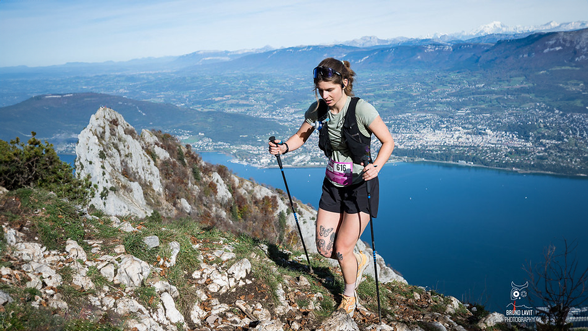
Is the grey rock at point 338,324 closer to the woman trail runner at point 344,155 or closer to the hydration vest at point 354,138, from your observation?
the woman trail runner at point 344,155

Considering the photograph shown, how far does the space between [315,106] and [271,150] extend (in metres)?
0.89

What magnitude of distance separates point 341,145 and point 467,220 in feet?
237

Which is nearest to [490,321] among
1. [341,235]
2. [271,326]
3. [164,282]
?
[341,235]

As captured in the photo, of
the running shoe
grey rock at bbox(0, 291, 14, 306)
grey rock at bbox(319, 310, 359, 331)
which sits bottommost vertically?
the running shoe

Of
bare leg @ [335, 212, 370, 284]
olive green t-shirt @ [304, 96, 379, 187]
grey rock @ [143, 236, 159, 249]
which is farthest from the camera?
grey rock @ [143, 236, 159, 249]

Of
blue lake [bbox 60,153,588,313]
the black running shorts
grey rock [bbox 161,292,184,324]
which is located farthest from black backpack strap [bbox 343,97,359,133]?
blue lake [bbox 60,153,588,313]

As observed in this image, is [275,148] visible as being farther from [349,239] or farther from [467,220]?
[467,220]

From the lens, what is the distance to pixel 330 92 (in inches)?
154

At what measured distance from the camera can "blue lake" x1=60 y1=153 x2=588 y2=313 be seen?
4766 cm

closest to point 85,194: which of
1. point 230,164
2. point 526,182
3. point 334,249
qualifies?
point 334,249

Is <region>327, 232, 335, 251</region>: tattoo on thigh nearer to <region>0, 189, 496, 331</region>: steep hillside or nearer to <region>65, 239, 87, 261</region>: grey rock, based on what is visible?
<region>0, 189, 496, 331</region>: steep hillside

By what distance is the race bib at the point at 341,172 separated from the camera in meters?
4.17

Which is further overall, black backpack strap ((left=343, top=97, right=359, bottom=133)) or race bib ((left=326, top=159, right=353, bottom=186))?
race bib ((left=326, top=159, right=353, bottom=186))

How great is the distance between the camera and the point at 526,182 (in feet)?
291
